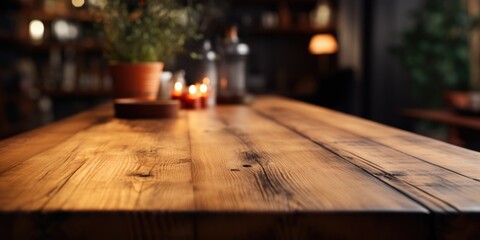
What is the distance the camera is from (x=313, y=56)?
768 cm

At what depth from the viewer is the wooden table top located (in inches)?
29.5

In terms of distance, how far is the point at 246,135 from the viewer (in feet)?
5.41

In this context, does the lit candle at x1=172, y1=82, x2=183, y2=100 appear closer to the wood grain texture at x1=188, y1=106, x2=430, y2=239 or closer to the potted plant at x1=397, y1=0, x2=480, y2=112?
the wood grain texture at x1=188, y1=106, x2=430, y2=239

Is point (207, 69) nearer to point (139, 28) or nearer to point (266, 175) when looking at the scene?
point (139, 28)

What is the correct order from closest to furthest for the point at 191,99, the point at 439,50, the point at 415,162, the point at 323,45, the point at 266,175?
1. the point at 266,175
2. the point at 415,162
3. the point at 191,99
4. the point at 439,50
5. the point at 323,45

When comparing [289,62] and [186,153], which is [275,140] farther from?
[289,62]

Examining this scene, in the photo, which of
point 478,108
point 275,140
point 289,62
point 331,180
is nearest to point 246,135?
point 275,140

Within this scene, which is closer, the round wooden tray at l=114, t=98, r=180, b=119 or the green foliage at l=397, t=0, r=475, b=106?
the round wooden tray at l=114, t=98, r=180, b=119

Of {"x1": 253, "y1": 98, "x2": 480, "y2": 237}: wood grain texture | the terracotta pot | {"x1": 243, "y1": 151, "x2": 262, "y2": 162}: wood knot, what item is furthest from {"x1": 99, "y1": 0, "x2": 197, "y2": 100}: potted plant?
{"x1": 243, "y1": 151, "x2": 262, "y2": 162}: wood knot

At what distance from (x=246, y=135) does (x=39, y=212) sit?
934mm

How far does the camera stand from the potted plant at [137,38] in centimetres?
253

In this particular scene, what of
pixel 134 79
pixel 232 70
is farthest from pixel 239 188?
pixel 232 70

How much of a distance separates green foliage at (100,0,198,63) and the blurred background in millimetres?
3043

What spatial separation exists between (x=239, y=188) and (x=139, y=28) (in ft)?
5.79
